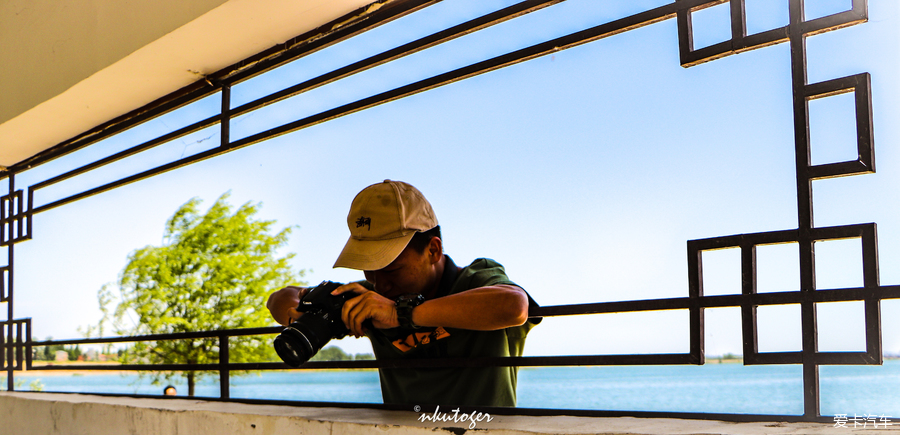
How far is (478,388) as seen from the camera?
142 cm

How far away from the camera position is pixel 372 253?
1.32 m

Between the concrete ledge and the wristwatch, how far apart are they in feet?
0.68

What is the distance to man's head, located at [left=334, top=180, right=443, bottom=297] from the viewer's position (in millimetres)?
1318

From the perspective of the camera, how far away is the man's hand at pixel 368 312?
1.18 m

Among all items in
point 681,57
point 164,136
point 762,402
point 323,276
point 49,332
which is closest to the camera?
point 681,57

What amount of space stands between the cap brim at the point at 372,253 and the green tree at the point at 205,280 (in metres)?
16.7

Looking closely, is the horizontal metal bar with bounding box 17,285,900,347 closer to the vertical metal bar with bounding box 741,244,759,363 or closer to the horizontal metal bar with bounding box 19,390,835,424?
the vertical metal bar with bounding box 741,244,759,363

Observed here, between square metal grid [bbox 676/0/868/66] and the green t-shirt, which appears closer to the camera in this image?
square metal grid [bbox 676/0/868/66]

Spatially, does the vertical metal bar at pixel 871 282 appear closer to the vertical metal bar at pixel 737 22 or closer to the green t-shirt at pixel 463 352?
the vertical metal bar at pixel 737 22

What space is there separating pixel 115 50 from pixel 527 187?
124ft

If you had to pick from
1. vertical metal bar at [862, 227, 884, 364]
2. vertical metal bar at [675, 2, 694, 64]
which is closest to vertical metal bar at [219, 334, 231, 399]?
vertical metal bar at [675, 2, 694, 64]

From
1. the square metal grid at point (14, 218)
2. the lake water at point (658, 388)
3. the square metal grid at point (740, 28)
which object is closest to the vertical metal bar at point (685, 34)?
the square metal grid at point (740, 28)

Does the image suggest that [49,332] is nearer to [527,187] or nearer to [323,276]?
[323,276]

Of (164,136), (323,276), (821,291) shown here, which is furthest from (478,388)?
(323,276)
